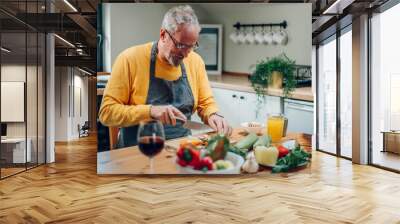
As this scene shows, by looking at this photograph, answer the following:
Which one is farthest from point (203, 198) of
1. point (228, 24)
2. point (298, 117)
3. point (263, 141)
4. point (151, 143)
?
point (228, 24)

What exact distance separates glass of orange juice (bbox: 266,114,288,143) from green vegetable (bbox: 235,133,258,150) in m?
0.20

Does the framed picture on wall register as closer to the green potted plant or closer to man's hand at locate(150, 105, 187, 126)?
the green potted plant

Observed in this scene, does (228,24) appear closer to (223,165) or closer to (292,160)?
(223,165)

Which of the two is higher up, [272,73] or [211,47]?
[211,47]

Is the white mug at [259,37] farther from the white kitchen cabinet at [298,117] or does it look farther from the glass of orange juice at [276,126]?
the glass of orange juice at [276,126]

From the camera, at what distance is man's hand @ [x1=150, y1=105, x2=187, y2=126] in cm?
477

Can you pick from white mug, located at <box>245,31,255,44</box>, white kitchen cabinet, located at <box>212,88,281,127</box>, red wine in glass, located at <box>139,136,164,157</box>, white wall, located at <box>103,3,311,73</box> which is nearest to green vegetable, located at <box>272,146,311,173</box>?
white kitchen cabinet, located at <box>212,88,281,127</box>

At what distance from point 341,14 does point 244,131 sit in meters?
2.78

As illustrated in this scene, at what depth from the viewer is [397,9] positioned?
18.7 ft

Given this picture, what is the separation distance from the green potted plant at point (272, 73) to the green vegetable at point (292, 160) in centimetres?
74

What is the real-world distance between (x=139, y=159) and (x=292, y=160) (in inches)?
74.9

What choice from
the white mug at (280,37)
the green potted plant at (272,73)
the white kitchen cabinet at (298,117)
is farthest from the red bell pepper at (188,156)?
the white mug at (280,37)

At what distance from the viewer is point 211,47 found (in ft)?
16.2

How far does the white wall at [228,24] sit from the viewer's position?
16.0 ft
